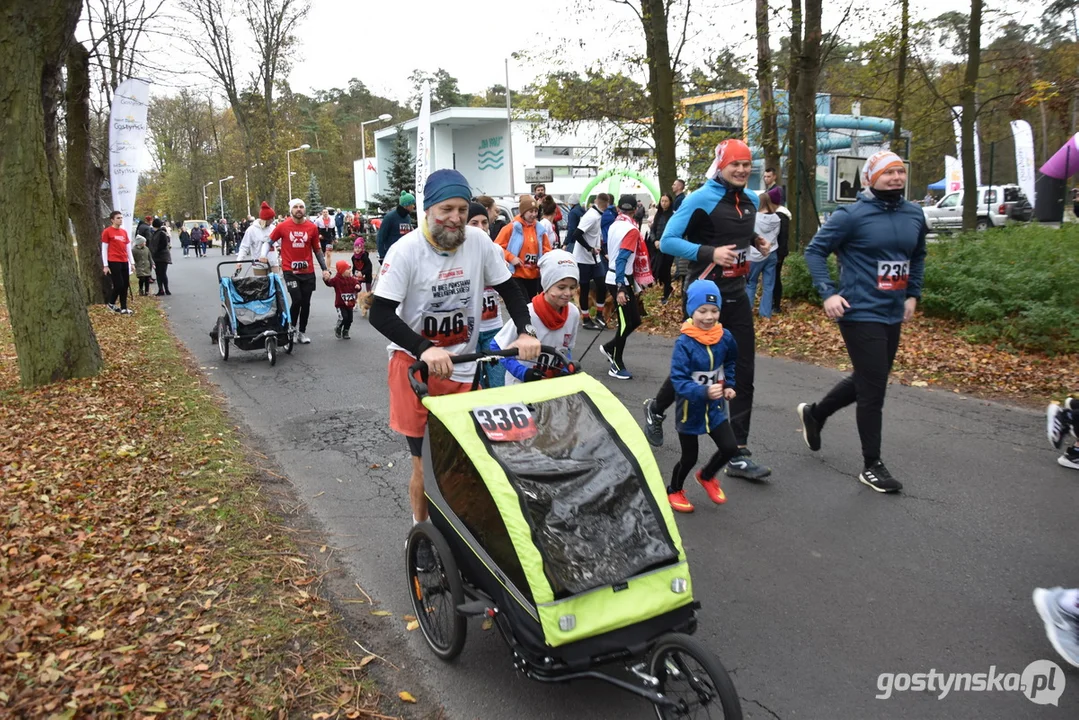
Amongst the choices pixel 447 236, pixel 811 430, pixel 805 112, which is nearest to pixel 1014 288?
pixel 811 430

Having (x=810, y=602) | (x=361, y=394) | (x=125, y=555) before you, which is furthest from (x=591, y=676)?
(x=361, y=394)

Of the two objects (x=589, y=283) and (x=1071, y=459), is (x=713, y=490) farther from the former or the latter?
(x=589, y=283)

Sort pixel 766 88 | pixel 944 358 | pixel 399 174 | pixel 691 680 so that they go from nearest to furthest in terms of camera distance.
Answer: pixel 691 680, pixel 944 358, pixel 766 88, pixel 399 174

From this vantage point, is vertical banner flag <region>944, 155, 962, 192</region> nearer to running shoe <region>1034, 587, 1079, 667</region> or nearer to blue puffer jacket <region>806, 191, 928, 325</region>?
blue puffer jacket <region>806, 191, 928, 325</region>

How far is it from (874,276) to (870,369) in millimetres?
608

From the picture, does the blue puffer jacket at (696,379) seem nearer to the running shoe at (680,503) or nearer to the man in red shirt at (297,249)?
the running shoe at (680,503)

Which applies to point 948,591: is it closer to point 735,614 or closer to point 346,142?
point 735,614

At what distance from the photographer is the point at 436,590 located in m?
3.54

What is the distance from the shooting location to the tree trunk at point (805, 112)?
1315 centimetres

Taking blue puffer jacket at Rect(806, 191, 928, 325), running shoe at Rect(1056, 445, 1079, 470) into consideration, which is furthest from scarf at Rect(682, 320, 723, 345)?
running shoe at Rect(1056, 445, 1079, 470)

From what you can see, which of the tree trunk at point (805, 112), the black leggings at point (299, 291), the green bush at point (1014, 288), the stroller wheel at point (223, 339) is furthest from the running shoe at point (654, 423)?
the tree trunk at point (805, 112)

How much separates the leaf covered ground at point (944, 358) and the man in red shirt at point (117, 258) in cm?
1110

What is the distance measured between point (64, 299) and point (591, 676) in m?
Answer: 8.00

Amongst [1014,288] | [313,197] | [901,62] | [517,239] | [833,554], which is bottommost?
[833,554]
